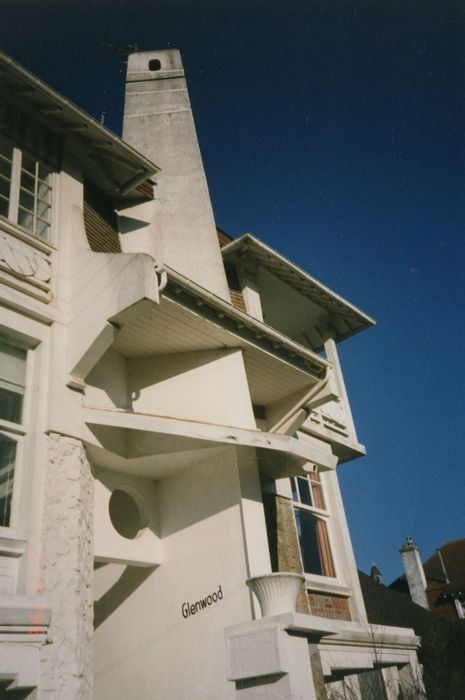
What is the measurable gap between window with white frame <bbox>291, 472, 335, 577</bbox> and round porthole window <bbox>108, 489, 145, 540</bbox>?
11.6ft

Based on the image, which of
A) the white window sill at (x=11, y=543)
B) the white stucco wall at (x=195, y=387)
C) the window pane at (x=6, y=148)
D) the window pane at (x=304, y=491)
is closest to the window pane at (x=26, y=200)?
the window pane at (x=6, y=148)

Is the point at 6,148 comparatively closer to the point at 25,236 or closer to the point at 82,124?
the point at 82,124

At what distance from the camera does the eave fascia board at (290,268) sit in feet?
38.2

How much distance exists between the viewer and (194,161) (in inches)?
506

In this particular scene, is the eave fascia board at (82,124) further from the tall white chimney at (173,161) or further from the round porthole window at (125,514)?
the round porthole window at (125,514)

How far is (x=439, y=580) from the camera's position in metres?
34.3

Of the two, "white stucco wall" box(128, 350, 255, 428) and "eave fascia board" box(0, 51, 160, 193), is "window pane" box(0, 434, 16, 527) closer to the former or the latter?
"white stucco wall" box(128, 350, 255, 428)

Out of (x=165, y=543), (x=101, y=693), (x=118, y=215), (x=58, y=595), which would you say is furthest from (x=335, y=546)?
(x=118, y=215)

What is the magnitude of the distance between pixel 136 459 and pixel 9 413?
6.34 feet

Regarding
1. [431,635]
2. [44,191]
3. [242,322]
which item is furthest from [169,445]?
[431,635]

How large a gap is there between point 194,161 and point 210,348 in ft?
18.4

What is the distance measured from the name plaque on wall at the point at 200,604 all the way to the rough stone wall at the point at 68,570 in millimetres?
1531

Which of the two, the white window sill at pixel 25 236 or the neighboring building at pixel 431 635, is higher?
the white window sill at pixel 25 236

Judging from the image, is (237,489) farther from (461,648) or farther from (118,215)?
(461,648)
